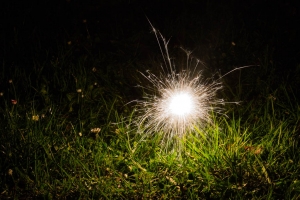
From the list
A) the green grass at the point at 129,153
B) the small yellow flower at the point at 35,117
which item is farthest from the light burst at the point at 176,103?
the small yellow flower at the point at 35,117

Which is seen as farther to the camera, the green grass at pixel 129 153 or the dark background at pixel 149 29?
the dark background at pixel 149 29

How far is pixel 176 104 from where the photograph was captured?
3.13m

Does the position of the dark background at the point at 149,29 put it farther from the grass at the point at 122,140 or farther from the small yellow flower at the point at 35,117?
the small yellow flower at the point at 35,117

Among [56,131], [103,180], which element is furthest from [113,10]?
[103,180]

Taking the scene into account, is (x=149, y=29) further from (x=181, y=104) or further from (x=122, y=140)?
(x=122, y=140)

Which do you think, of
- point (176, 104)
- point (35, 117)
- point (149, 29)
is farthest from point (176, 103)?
point (149, 29)

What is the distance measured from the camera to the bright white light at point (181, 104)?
10.1ft

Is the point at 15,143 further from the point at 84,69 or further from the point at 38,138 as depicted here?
the point at 84,69

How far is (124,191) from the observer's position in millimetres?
2580

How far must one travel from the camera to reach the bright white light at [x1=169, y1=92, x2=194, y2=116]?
3.07 m

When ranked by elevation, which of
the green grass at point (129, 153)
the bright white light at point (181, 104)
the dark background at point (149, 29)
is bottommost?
the green grass at point (129, 153)

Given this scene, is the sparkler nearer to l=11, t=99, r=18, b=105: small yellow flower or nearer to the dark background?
the dark background

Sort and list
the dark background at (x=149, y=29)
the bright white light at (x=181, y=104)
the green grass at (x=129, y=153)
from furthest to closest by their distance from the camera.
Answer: the dark background at (x=149, y=29) < the bright white light at (x=181, y=104) < the green grass at (x=129, y=153)

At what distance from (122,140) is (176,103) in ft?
1.87
